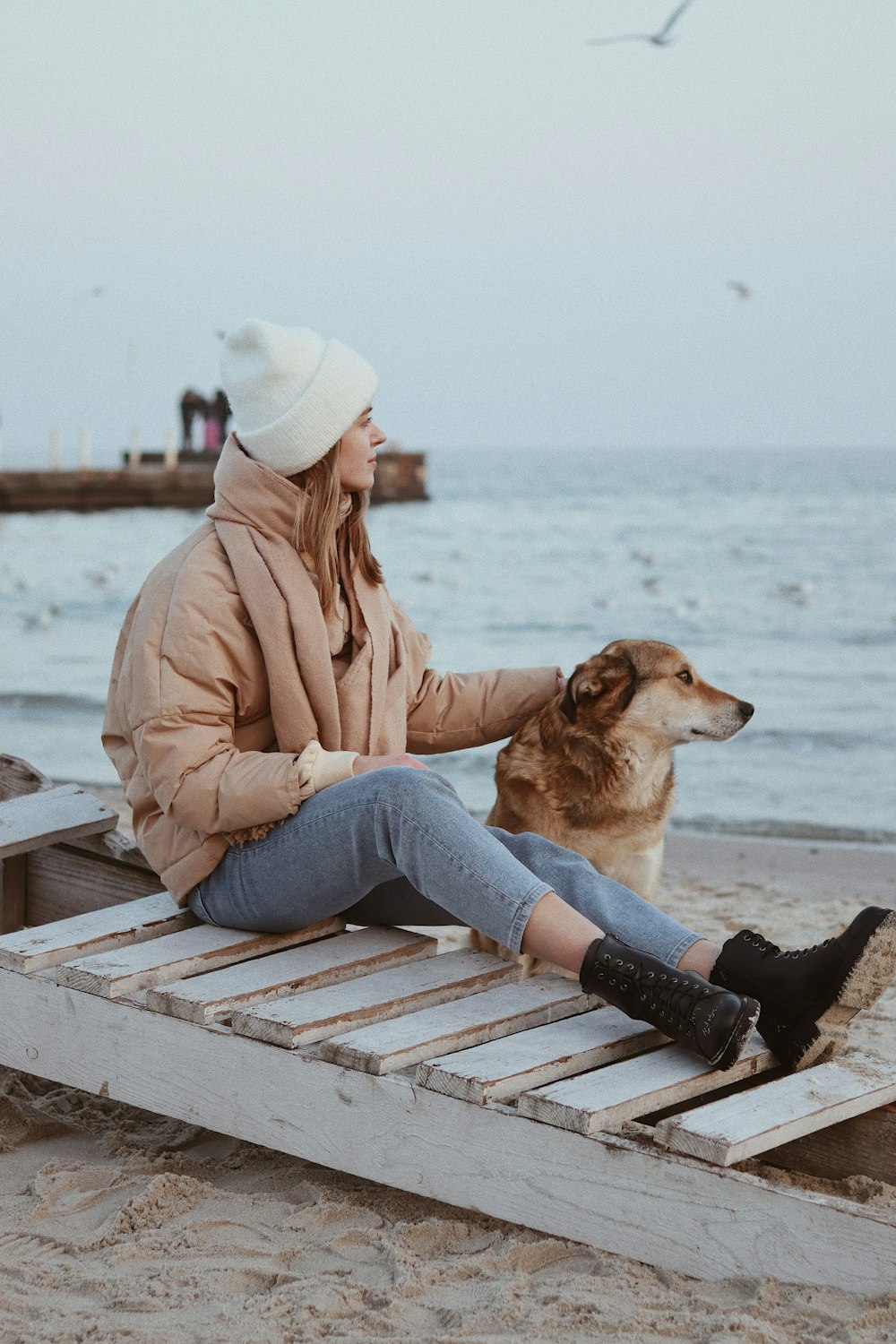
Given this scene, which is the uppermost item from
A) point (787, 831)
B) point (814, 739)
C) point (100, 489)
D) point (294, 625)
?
point (100, 489)

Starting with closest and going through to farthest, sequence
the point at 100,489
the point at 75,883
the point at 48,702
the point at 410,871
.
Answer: the point at 410,871 → the point at 75,883 → the point at 48,702 → the point at 100,489

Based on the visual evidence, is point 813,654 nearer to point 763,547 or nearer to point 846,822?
point 846,822

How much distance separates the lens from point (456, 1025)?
2809 millimetres

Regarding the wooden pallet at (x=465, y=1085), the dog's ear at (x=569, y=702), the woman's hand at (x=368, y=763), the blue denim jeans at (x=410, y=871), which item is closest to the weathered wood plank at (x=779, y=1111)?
the wooden pallet at (x=465, y=1085)

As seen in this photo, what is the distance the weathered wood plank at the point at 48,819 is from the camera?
3.81 metres

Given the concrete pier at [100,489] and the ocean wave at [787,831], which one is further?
the concrete pier at [100,489]

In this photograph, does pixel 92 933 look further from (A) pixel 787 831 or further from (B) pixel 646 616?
(B) pixel 646 616

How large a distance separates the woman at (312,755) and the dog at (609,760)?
563 millimetres

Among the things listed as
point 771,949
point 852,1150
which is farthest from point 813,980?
→ point 852,1150

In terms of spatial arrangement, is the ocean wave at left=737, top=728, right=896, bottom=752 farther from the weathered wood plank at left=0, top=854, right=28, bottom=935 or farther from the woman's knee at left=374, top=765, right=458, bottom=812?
the woman's knee at left=374, top=765, right=458, bottom=812

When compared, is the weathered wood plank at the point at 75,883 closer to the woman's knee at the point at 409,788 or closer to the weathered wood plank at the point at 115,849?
the weathered wood plank at the point at 115,849

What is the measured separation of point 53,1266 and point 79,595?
63.3 ft

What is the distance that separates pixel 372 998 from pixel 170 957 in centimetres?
50

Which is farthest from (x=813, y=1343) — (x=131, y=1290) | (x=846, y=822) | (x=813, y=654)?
(x=813, y=654)
